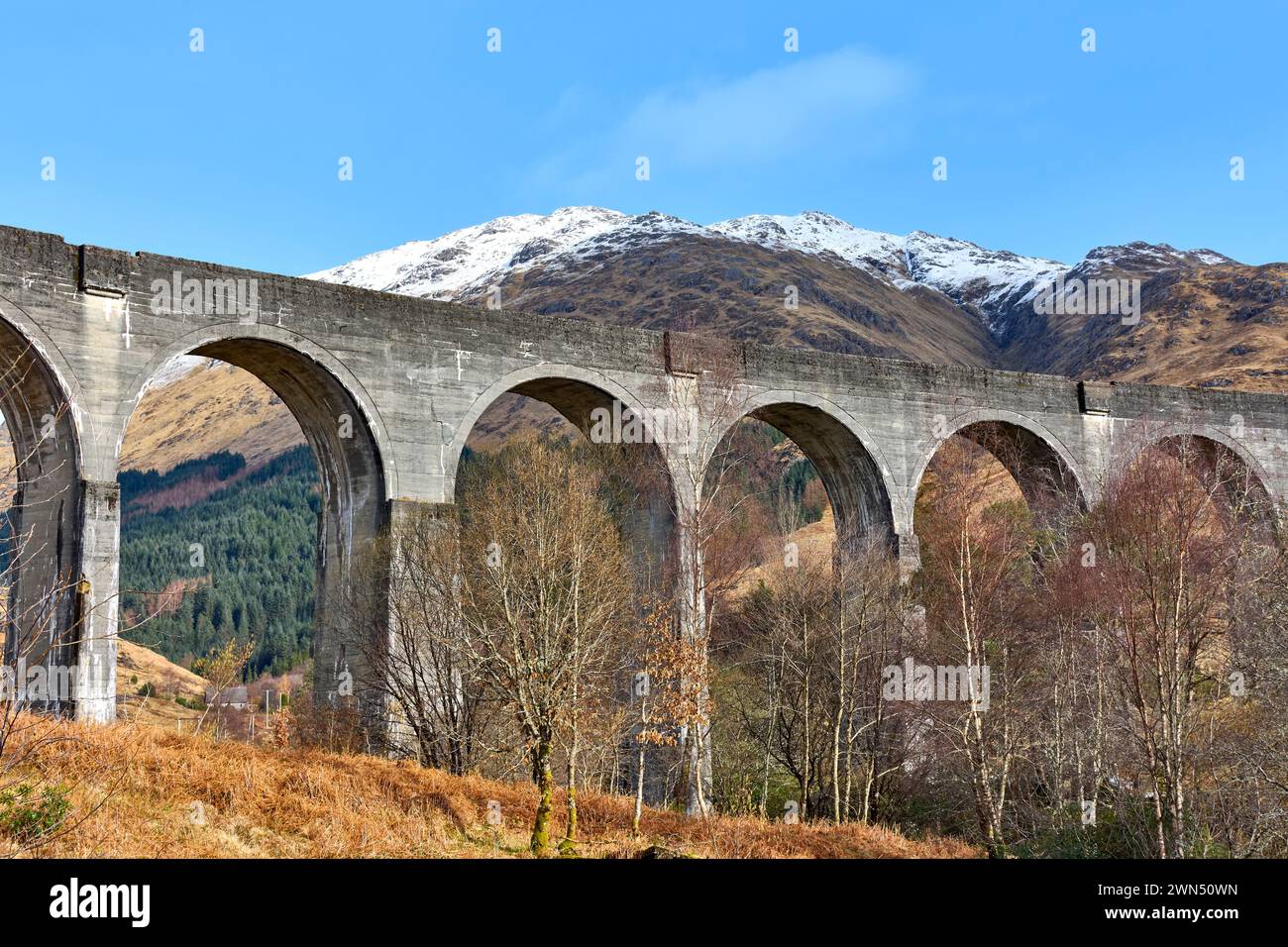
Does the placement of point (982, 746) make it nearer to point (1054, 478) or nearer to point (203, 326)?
point (1054, 478)

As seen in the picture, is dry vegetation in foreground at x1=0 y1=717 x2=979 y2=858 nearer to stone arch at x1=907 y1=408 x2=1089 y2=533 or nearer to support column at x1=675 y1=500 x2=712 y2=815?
support column at x1=675 y1=500 x2=712 y2=815

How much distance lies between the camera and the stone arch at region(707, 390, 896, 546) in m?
26.8

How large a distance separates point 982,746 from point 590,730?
264 inches

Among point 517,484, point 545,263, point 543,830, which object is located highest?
point 545,263

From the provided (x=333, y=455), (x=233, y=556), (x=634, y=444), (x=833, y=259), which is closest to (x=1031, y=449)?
(x=634, y=444)

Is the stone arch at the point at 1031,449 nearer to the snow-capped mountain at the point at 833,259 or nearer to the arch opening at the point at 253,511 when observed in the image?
the arch opening at the point at 253,511

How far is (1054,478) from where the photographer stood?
30203 millimetres

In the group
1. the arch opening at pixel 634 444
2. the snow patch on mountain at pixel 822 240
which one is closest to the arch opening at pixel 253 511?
the arch opening at pixel 634 444

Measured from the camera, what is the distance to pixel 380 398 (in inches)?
859

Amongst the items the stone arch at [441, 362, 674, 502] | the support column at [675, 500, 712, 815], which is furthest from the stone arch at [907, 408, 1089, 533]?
the stone arch at [441, 362, 674, 502]

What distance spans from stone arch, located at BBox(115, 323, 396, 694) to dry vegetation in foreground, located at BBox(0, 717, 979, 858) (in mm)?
4005

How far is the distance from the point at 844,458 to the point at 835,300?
101m

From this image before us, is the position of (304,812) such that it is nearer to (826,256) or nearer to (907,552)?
(907,552)
